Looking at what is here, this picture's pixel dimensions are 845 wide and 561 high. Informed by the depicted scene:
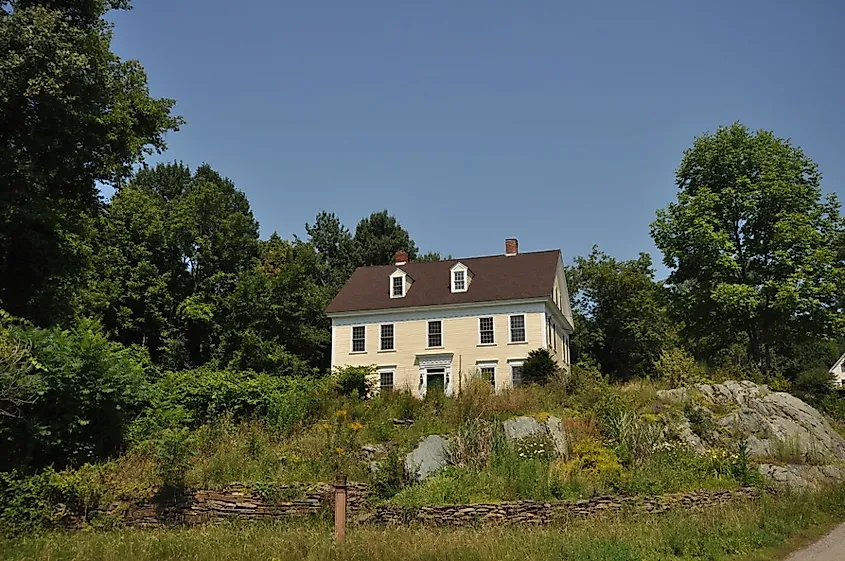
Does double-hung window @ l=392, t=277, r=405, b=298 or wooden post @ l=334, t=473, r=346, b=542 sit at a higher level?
double-hung window @ l=392, t=277, r=405, b=298

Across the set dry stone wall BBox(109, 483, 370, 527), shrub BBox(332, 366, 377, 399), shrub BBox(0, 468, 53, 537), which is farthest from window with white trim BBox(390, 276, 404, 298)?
shrub BBox(0, 468, 53, 537)

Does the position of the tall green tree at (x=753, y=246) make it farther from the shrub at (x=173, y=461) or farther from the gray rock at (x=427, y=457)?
the shrub at (x=173, y=461)

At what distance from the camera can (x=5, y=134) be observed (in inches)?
746

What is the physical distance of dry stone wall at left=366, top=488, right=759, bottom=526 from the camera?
13633 millimetres

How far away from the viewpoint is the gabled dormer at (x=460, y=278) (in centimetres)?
3706

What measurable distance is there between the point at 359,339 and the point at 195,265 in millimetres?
11563

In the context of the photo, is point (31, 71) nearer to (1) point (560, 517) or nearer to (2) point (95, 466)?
(2) point (95, 466)

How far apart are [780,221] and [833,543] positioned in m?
22.1

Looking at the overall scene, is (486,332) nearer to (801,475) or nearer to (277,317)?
→ (277,317)

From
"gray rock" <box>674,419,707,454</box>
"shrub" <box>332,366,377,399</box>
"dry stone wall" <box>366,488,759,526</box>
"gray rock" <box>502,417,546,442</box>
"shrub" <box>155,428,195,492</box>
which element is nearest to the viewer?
"dry stone wall" <box>366,488,759,526</box>

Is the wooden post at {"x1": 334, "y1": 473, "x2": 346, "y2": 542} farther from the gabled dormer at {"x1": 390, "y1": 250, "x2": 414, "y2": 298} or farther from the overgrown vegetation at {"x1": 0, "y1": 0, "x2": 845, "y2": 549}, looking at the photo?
the gabled dormer at {"x1": 390, "y1": 250, "x2": 414, "y2": 298}

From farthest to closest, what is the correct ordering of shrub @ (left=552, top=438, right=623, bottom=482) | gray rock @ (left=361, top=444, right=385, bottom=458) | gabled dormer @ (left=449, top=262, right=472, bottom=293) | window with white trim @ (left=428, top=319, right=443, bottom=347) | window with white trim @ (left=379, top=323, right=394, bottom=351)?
1. gabled dormer @ (left=449, top=262, right=472, bottom=293)
2. window with white trim @ (left=379, top=323, right=394, bottom=351)
3. window with white trim @ (left=428, top=319, right=443, bottom=347)
4. gray rock @ (left=361, top=444, right=385, bottom=458)
5. shrub @ (left=552, top=438, right=623, bottom=482)

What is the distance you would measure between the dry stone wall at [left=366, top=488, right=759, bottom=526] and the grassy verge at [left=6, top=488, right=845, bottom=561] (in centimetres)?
55

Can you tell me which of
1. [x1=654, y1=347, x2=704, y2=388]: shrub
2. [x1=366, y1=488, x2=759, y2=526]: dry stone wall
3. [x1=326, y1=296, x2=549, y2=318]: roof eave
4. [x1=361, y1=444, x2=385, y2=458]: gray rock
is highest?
[x1=326, y1=296, x2=549, y2=318]: roof eave
